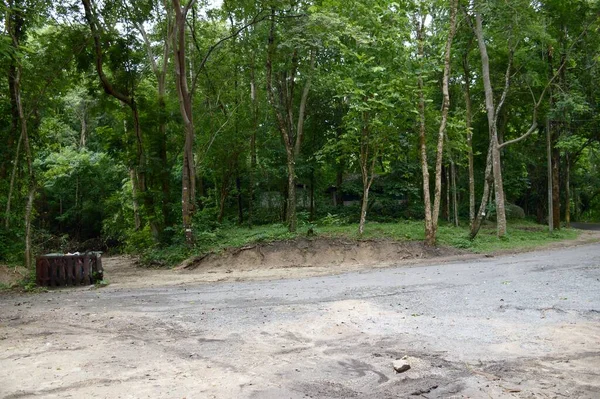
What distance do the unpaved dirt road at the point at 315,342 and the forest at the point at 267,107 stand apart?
8.88m

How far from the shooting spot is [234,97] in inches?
982

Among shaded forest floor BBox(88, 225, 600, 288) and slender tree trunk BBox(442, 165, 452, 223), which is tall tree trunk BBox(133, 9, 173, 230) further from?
A: slender tree trunk BBox(442, 165, 452, 223)

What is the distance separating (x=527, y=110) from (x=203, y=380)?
3094cm

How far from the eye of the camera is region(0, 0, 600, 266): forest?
1794cm

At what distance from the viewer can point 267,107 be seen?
26.4m

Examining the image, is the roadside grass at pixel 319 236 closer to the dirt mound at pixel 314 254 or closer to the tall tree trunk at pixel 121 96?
the dirt mound at pixel 314 254

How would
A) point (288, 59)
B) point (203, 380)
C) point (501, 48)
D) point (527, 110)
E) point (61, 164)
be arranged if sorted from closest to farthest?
point (203, 380) → point (288, 59) → point (501, 48) → point (61, 164) → point (527, 110)

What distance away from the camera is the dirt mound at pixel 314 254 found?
59.4ft

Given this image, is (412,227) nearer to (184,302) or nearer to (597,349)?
(184,302)

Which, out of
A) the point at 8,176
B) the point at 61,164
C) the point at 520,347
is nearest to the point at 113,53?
the point at 8,176

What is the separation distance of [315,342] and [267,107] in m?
21.3

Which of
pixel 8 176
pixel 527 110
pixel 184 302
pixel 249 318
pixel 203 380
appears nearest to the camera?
pixel 203 380

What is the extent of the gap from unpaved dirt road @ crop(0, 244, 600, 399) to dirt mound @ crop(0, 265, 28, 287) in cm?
390

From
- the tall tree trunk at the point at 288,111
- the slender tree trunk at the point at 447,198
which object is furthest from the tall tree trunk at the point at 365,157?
the slender tree trunk at the point at 447,198
